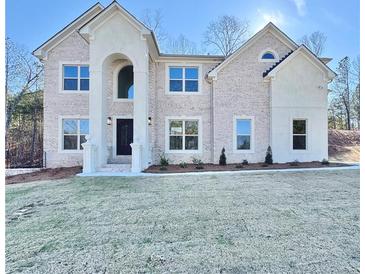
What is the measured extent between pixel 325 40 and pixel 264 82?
22.7m

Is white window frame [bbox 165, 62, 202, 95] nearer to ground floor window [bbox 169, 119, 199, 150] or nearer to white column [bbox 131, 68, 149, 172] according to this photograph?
ground floor window [bbox 169, 119, 199, 150]

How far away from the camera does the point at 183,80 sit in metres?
13.6

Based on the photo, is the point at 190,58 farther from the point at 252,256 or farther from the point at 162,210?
the point at 252,256

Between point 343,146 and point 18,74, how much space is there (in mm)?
25633

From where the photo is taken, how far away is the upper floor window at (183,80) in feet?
44.4

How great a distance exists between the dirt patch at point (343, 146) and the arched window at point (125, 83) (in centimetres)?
1379

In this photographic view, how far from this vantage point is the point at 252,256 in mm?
3094

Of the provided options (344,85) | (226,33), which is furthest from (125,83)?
(344,85)

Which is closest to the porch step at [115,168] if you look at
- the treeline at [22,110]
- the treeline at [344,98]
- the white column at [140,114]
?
the white column at [140,114]

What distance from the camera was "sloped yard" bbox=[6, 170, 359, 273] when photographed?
117 inches

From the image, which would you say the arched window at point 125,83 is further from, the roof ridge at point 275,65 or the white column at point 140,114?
the roof ridge at point 275,65

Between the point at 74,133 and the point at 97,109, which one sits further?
the point at 74,133

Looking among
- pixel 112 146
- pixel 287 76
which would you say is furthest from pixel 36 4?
pixel 287 76

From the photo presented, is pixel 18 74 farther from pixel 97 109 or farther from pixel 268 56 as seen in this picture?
pixel 268 56
